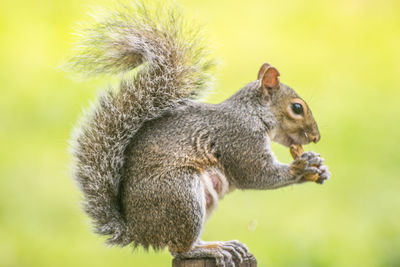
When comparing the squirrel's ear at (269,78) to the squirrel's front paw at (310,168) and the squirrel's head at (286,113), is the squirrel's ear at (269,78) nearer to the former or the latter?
the squirrel's head at (286,113)

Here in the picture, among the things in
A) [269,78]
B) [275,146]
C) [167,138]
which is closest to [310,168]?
[269,78]

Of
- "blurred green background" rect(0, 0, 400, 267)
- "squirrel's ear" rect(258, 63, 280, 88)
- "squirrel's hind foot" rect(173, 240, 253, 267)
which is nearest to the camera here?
"squirrel's hind foot" rect(173, 240, 253, 267)

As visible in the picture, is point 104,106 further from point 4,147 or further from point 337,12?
point 337,12

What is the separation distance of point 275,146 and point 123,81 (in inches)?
67.9

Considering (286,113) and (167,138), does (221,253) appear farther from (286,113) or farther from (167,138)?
(286,113)

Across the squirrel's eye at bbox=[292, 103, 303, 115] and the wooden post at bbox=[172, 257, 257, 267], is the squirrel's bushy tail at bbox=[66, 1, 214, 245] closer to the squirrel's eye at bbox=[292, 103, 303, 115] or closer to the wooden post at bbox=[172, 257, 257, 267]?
the wooden post at bbox=[172, 257, 257, 267]

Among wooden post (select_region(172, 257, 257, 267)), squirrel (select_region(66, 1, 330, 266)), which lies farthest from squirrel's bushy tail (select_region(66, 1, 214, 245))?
wooden post (select_region(172, 257, 257, 267))

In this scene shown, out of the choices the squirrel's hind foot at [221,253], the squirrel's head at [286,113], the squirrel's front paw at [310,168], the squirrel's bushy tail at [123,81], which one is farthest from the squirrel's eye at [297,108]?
the squirrel's hind foot at [221,253]

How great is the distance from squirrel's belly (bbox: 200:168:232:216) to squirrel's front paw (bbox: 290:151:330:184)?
0.21m

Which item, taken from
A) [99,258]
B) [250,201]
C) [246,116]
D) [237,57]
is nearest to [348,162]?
[250,201]

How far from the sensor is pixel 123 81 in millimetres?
2020

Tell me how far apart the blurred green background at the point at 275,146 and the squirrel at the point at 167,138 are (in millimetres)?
212

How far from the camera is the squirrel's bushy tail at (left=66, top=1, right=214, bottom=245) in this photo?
193 centimetres

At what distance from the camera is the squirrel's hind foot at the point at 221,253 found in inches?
72.4
